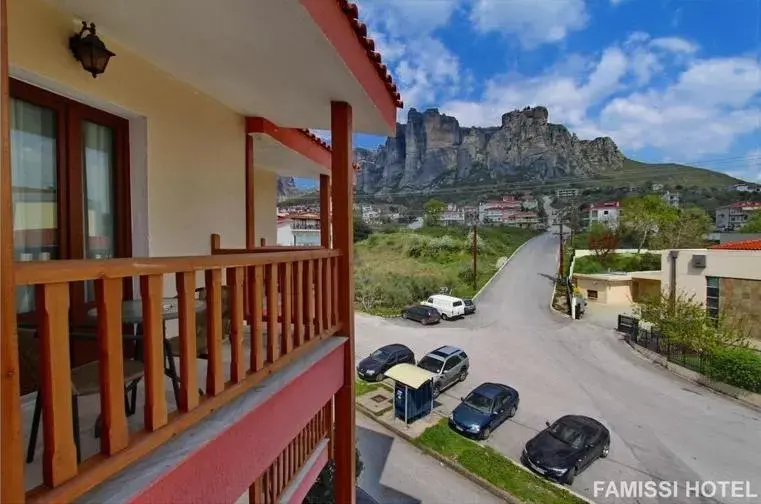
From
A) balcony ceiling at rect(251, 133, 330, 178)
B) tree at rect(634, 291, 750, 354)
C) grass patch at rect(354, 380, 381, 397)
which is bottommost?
grass patch at rect(354, 380, 381, 397)

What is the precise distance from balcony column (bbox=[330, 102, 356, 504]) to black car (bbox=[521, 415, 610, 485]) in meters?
7.58

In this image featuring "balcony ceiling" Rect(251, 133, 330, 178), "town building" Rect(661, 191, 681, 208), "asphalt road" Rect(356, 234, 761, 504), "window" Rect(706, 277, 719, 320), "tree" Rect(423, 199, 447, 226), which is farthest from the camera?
"town building" Rect(661, 191, 681, 208)

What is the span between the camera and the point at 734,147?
73688mm

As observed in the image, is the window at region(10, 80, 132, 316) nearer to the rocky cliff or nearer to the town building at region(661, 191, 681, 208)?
the town building at region(661, 191, 681, 208)

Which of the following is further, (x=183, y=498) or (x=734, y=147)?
(x=734, y=147)

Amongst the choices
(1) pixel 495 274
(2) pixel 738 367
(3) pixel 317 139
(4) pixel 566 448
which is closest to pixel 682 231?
(1) pixel 495 274

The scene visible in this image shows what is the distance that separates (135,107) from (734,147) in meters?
97.2

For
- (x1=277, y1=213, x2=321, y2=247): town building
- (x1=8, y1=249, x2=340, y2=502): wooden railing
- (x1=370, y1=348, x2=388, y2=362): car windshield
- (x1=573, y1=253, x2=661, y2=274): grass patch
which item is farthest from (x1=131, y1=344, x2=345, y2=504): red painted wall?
(x1=573, y1=253, x2=661, y2=274): grass patch

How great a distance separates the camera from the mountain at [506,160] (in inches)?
3268

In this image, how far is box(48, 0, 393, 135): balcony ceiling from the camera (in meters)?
2.24

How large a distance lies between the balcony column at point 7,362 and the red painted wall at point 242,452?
373 mm

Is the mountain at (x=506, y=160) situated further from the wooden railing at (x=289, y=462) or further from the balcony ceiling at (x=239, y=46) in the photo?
the balcony ceiling at (x=239, y=46)

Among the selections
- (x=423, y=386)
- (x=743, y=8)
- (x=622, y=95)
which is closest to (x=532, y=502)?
(x=423, y=386)

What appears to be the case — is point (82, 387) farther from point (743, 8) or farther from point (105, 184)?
point (743, 8)
